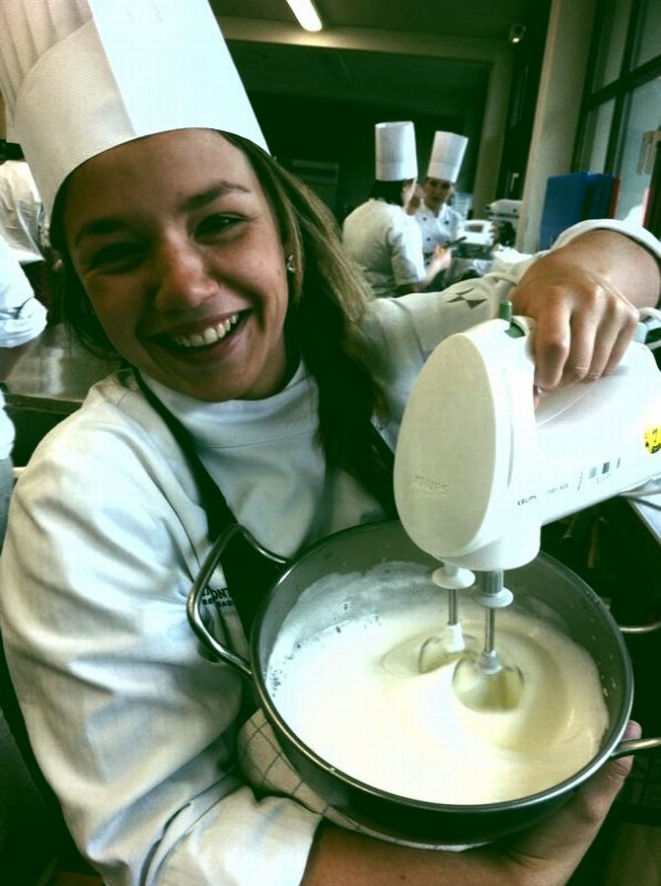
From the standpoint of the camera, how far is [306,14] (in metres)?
6.31

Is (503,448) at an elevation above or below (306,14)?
below

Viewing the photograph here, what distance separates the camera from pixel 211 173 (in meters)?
0.65

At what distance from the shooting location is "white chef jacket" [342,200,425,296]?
12.4ft

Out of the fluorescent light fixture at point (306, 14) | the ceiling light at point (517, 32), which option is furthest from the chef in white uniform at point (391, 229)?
the ceiling light at point (517, 32)

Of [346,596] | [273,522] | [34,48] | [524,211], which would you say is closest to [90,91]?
[34,48]

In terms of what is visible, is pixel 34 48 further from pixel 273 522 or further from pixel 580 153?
pixel 580 153

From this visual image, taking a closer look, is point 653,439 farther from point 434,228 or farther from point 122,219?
point 434,228

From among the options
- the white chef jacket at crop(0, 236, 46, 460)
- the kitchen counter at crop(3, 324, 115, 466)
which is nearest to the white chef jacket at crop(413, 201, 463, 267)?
the kitchen counter at crop(3, 324, 115, 466)

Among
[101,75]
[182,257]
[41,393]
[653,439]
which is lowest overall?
[41,393]

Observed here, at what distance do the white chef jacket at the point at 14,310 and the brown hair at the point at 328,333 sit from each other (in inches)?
29.2

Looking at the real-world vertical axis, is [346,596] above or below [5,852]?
above

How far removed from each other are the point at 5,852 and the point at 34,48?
1.05 m

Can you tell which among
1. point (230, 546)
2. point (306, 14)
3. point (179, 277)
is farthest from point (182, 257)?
point (306, 14)

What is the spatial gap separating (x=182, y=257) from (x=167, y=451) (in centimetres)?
21
